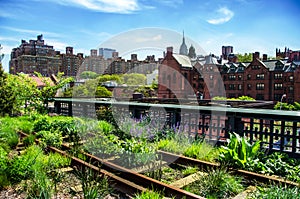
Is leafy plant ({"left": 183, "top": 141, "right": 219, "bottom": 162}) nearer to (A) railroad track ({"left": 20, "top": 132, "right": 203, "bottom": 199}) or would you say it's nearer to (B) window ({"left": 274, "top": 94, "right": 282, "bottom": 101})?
(A) railroad track ({"left": 20, "top": 132, "right": 203, "bottom": 199})

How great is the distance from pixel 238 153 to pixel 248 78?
118ft

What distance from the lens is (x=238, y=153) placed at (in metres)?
3.51

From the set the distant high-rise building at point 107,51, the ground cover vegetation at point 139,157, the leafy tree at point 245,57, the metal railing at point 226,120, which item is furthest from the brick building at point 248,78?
the ground cover vegetation at point 139,157

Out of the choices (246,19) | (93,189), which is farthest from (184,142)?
(246,19)

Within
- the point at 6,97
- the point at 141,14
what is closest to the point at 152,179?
the point at 141,14

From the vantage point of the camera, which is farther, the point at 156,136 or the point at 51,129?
the point at 51,129

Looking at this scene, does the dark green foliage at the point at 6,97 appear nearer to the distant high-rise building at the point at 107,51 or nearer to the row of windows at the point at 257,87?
the distant high-rise building at the point at 107,51

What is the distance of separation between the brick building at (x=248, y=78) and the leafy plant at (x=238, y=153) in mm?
28273

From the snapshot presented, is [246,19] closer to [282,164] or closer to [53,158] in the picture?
[282,164]

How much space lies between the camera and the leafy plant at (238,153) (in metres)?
3.35

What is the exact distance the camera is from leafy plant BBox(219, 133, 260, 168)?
3353 millimetres

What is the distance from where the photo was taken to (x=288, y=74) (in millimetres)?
33094

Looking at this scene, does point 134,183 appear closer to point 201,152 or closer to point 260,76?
point 201,152

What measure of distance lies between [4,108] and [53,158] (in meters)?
5.85
